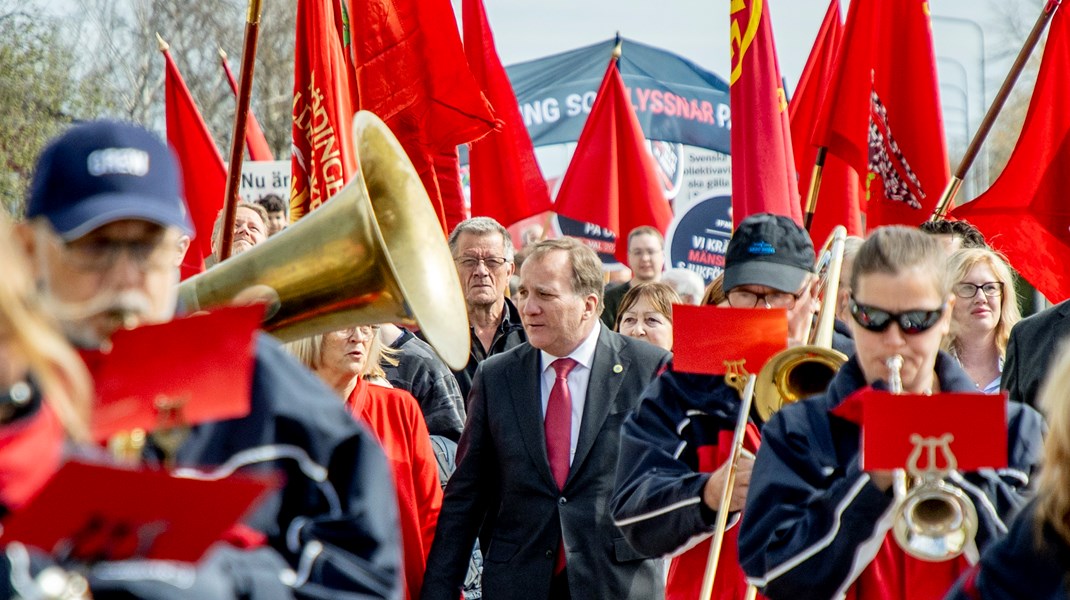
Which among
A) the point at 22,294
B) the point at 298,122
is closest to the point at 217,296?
the point at 22,294

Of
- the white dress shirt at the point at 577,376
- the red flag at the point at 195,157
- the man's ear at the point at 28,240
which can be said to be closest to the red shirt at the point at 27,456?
the man's ear at the point at 28,240

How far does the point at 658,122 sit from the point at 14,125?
6.22 m

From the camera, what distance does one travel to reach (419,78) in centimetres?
784

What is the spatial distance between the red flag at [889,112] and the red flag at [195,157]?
3601 mm

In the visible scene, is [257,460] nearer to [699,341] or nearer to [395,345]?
[699,341]

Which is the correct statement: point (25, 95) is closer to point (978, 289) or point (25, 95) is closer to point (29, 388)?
point (978, 289)

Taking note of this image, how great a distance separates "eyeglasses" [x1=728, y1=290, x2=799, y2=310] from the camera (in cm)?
489

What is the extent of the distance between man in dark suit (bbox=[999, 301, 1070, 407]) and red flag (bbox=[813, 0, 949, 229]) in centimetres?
221

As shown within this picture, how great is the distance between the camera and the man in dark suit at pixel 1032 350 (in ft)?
19.0

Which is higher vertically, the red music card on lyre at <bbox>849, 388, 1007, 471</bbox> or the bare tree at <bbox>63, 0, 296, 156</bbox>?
the bare tree at <bbox>63, 0, 296, 156</bbox>

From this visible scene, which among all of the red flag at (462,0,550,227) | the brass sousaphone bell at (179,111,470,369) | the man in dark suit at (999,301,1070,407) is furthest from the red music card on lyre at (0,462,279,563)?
the red flag at (462,0,550,227)

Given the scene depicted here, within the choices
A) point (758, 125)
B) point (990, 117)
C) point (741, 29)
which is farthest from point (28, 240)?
point (990, 117)

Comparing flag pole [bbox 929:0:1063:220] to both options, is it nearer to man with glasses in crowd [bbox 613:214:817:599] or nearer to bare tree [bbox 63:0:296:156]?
man with glasses in crowd [bbox 613:214:817:599]

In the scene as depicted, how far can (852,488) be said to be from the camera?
3.62 m
